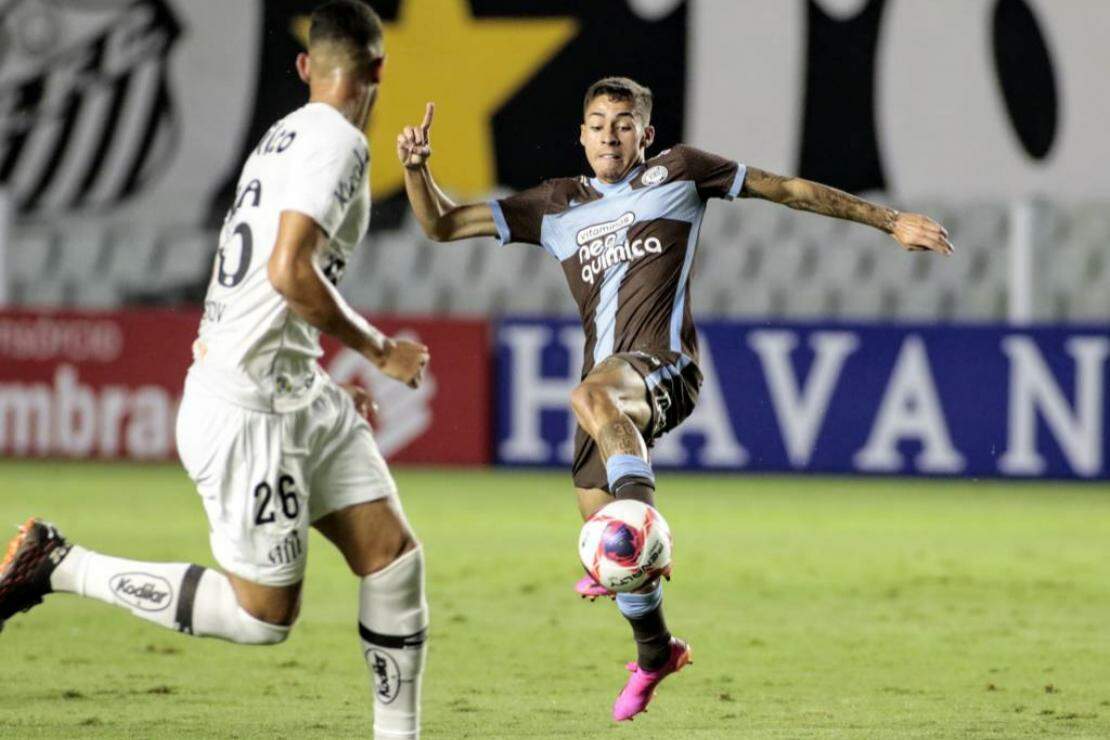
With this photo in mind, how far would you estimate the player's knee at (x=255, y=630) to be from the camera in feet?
16.6

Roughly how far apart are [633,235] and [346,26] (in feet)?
6.28

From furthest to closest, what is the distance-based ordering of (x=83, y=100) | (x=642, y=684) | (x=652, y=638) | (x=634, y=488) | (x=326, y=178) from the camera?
1. (x=83, y=100)
2. (x=652, y=638)
3. (x=642, y=684)
4. (x=634, y=488)
5. (x=326, y=178)

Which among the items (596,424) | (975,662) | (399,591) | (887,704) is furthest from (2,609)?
(975,662)

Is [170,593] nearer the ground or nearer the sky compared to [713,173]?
nearer the ground

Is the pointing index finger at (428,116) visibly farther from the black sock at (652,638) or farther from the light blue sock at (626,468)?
the black sock at (652,638)

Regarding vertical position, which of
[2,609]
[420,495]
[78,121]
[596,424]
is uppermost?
[78,121]

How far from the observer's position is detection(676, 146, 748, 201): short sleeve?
21.7 feet

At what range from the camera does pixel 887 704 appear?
6.30 m

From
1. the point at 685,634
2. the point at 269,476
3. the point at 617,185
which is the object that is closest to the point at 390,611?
the point at 269,476

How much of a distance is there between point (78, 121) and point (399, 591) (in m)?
13.9

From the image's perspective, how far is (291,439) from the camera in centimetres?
500

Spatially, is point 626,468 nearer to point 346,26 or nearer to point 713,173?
point 713,173

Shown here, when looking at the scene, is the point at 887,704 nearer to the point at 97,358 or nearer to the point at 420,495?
the point at 420,495

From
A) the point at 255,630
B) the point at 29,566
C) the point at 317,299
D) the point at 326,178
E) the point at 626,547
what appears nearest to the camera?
the point at 317,299
